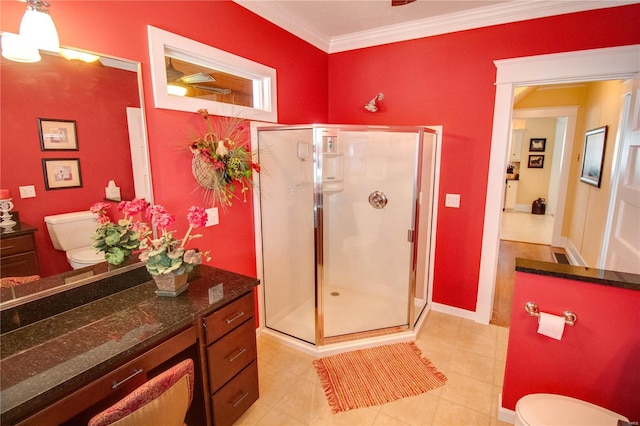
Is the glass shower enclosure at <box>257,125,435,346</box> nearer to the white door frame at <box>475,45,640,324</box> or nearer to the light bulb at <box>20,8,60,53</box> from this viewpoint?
the white door frame at <box>475,45,640,324</box>

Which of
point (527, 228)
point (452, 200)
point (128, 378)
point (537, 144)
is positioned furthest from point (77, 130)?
point (537, 144)

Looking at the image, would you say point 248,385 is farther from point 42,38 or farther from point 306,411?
point 42,38

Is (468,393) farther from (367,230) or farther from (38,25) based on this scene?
(38,25)

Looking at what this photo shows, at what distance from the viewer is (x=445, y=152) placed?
2838 millimetres

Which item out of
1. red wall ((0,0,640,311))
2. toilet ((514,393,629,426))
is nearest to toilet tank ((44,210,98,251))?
red wall ((0,0,640,311))

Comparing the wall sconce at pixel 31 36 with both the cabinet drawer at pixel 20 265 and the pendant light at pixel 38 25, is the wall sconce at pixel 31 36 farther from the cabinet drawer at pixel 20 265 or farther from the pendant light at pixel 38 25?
the cabinet drawer at pixel 20 265

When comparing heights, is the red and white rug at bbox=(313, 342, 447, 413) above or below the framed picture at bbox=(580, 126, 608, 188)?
below

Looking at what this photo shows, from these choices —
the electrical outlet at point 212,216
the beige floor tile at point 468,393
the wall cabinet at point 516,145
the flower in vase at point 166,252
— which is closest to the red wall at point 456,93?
the beige floor tile at point 468,393

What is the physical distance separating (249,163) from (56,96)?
3.64ft

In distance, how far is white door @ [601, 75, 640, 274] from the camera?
184cm

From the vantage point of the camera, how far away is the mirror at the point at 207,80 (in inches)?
70.0

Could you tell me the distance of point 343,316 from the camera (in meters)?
2.84

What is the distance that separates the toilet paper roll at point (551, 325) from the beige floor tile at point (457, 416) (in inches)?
27.6

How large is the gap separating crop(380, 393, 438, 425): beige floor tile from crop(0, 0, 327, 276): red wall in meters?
1.42
